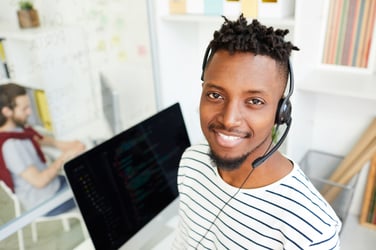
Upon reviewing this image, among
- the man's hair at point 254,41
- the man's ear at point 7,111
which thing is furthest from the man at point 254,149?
the man's ear at point 7,111

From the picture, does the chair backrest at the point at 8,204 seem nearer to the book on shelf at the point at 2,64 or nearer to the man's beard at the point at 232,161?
the book on shelf at the point at 2,64

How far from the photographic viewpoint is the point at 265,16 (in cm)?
116

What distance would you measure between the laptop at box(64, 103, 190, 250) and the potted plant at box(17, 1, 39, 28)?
0.57 meters

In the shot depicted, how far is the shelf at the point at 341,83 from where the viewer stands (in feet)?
3.76

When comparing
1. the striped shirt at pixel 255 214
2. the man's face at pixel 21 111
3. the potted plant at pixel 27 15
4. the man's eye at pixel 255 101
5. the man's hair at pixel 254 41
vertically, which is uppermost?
the potted plant at pixel 27 15

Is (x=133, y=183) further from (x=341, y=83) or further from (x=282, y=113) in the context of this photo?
(x=341, y=83)

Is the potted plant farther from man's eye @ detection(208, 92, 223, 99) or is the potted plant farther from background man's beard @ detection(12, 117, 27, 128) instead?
man's eye @ detection(208, 92, 223, 99)

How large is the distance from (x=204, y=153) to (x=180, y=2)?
0.65 metres

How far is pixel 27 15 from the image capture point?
4.32 ft

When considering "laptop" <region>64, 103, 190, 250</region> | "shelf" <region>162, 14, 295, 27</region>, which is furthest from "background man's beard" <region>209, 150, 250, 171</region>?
"shelf" <region>162, 14, 295, 27</region>

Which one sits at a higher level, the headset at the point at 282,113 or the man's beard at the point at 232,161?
the headset at the point at 282,113

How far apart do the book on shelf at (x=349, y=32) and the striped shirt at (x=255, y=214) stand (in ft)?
2.22

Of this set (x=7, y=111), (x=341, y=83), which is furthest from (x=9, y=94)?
(x=341, y=83)

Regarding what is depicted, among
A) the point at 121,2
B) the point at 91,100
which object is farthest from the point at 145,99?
the point at 121,2
